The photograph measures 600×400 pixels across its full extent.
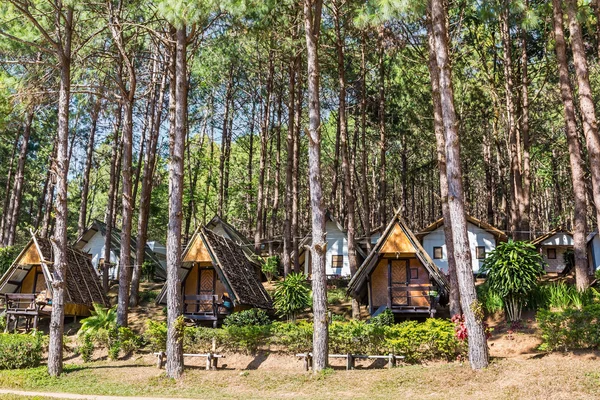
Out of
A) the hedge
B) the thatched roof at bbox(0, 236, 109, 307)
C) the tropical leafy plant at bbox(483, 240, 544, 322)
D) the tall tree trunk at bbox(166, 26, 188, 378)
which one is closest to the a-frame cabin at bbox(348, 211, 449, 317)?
the tropical leafy plant at bbox(483, 240, 544, 322)

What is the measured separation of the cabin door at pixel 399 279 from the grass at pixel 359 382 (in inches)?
293

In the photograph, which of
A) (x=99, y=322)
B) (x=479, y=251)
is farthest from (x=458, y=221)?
(x=479, y=251)

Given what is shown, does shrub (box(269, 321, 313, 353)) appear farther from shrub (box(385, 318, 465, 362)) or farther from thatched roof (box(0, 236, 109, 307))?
thatched roof (box(0, 236, 109, 307))

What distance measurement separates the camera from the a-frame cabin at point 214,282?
21469 mm

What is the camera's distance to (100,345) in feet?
66.5

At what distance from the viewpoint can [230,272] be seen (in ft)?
72.2

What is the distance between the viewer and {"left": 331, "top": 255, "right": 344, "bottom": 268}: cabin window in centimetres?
3419

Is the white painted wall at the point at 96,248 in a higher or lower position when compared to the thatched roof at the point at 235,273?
higher

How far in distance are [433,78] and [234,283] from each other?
11.3 m

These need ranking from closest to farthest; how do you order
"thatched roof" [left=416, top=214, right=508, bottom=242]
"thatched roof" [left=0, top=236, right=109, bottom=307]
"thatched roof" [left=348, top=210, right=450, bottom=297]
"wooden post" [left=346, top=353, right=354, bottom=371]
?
1. "wooden post" [left=346, top=353, right=354, bottom=371]
2. "thatched roof" [left=348, top=210, right=450, bottom=297]
3. "thatched roof" [left=0, top=236, right=109, bottom=307]
4. "thatched roof" [left=416, top=214, right=508, bottom=242]

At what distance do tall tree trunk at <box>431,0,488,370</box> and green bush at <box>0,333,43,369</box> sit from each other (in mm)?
14245

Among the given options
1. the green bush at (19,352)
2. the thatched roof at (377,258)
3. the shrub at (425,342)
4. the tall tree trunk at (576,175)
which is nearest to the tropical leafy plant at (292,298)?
the thatched roof at (377,258)

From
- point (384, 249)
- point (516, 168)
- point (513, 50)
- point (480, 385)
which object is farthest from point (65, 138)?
point (513, 50)

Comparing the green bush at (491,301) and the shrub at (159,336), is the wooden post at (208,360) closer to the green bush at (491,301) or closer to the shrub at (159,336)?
the shrub at (159,336)
